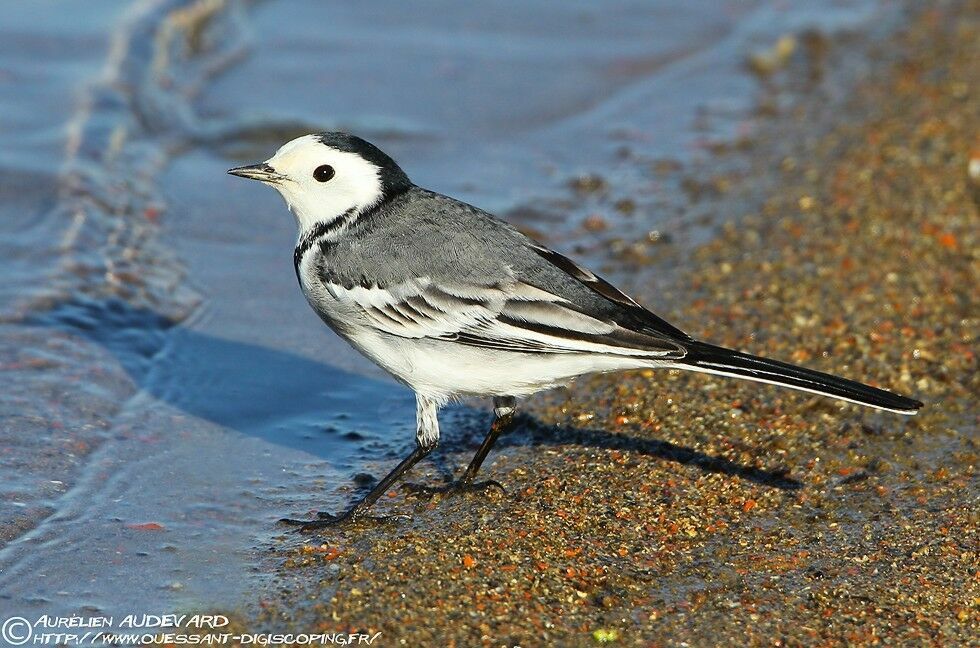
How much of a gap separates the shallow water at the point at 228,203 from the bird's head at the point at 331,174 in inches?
54.5

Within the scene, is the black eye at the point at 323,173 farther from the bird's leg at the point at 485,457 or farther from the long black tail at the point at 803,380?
the long black tail at the point at 803,380

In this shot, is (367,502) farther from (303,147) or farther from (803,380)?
(803,380)

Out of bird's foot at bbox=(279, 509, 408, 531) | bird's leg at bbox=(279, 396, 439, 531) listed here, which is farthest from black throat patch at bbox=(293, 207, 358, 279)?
bird's foot at bbox=(279, 509, 408, 531)

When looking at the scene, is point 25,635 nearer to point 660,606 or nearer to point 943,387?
point 660,606

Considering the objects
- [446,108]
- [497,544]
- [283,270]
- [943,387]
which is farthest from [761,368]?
[446,108]

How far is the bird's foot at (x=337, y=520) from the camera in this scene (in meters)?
6.02

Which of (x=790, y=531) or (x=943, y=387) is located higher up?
(x=943, y=387)

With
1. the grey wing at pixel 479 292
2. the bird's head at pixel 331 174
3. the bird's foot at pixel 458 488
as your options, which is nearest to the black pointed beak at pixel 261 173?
the bird's head at pixel 331 174

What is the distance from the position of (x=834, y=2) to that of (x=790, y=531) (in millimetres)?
10215

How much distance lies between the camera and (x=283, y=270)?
29.9 ft

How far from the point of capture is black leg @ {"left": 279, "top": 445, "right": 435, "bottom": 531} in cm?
605

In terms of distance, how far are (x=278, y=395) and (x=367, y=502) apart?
1526mm

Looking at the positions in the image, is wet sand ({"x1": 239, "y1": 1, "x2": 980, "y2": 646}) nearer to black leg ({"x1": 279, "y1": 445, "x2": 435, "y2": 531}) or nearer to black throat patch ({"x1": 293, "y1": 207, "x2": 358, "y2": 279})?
black leg ({"x1": 279, "y1": 445, "x2": 435, "y2": 531})

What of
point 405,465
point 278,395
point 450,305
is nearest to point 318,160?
point 450,305
